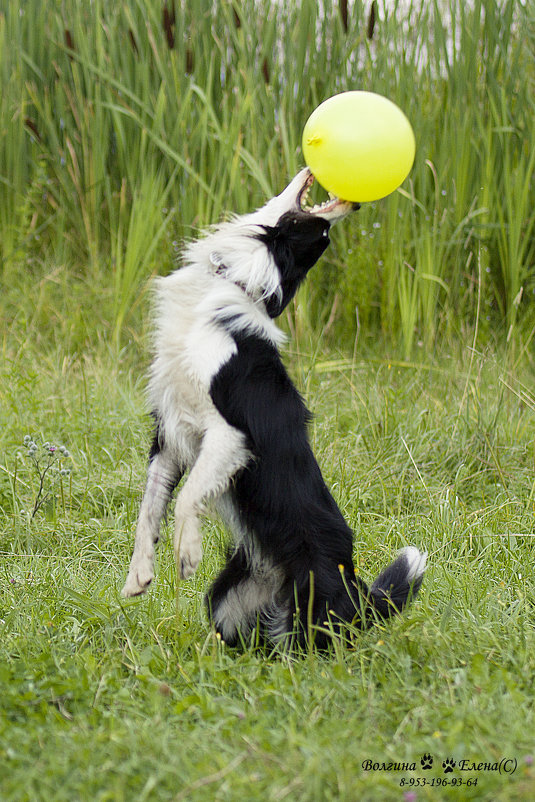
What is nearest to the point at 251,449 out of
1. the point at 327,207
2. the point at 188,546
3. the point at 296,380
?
the point at 188,546

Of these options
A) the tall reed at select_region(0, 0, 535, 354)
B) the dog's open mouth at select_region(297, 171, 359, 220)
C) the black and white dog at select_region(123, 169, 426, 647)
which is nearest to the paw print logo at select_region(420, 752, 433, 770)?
the black and white dog at select_region(123, 169, 426, 647)

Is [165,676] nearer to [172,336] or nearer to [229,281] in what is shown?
[172,336]

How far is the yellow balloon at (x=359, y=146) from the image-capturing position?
102 inches

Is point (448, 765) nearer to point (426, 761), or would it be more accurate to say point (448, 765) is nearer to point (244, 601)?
point (426, 761)

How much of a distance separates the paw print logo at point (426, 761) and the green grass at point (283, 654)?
0.5 inches

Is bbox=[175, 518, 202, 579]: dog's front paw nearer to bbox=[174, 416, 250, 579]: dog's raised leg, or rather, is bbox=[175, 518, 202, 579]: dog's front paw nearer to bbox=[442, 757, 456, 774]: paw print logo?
bbox=[174, 416, 250, 579]: dog's raised leg

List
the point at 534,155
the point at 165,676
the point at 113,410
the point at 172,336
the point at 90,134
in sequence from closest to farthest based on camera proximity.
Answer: the point at 165,676 → the point at 172,336 → the point at 113,410 → the point at 534,155 → the point at 90,134

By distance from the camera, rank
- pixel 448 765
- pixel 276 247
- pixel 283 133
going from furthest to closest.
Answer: pixel 283 133, pixel 276 247, pixel 448 765

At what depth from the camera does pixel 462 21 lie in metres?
5.20

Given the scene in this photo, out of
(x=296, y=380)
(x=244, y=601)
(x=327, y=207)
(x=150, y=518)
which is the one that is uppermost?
(x=327, y=207)

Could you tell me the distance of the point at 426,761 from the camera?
1913 millimetres

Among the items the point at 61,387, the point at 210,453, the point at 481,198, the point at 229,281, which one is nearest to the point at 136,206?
the point at 61,387

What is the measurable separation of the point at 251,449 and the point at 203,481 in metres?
0.17

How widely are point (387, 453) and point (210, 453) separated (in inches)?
72.1
